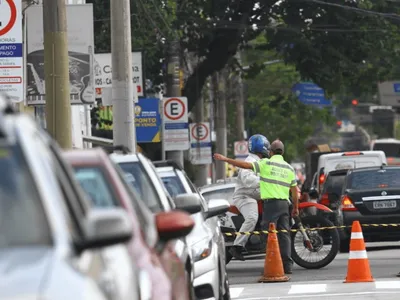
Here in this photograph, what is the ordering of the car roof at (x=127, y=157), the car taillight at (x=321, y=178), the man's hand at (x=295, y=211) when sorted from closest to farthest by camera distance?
the car roof at (x=127, y=157) < the man's hand at (x=295, y=211) < the car taillight at (x=321, y=178)

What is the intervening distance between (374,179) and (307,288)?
7.61 m

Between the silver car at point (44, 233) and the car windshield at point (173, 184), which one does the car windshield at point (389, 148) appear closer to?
the car windshield at point (173, 184)

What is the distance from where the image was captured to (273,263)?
17719 millimetres

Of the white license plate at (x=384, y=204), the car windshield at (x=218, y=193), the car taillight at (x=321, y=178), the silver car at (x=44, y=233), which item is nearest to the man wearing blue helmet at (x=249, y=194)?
the car windshield at (x=218, y=193)

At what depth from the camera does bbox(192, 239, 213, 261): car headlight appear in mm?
11531

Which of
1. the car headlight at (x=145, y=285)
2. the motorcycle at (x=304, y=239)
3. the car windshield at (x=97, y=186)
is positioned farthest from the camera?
the motorcycle at (x=304, y=239)

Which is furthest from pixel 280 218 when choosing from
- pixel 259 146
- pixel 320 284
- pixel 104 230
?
pixel 104 230

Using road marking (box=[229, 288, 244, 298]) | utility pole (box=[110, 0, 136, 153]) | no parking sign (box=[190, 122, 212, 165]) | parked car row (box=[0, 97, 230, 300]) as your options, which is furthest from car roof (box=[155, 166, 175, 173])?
no parking sign (box=[190, 122, 212, 165])

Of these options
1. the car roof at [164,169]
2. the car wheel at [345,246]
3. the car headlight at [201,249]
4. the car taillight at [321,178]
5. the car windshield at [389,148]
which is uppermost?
the car roof at [164,169]

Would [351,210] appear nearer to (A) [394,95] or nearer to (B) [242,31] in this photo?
(B) [242,31]

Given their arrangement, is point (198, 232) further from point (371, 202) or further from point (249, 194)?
point (371, 202)

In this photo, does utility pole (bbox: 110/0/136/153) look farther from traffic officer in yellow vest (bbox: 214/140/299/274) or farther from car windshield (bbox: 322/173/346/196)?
car windshield (bbox: 322/173/346/196)

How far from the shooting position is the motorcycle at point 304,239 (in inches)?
755

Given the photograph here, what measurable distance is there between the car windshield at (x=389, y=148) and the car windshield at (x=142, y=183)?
46.0 metres
